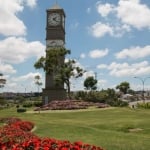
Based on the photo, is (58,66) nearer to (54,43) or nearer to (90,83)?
(54,43)

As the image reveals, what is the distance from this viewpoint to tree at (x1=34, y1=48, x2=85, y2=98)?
227 ft

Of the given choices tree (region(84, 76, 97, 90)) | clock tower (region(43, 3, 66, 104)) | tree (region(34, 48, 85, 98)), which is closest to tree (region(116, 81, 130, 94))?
tree (region(84, 76, 97, 90))

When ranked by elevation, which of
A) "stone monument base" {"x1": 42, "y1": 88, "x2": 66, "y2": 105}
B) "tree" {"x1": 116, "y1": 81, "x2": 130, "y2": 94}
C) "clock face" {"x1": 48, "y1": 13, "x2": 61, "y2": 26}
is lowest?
"stone monument base" {"x1": 42, "y1": 88, "x2": 66, "y2": 105}

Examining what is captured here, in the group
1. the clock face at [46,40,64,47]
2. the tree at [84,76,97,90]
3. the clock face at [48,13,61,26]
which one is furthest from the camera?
the tree at [84,76,97,90]

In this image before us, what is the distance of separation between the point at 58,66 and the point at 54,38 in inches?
556

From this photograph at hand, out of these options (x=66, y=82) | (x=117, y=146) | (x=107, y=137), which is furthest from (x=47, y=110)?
(x=117, y=146)

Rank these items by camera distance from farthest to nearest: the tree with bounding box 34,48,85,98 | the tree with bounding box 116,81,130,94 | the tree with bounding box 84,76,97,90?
the tree with bounding box 116,81,130,94, the tree with bounding box 84,76,97,90, the tree with bounding box 34,48,85,98

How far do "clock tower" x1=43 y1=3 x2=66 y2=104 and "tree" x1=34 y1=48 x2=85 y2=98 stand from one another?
7450 mm

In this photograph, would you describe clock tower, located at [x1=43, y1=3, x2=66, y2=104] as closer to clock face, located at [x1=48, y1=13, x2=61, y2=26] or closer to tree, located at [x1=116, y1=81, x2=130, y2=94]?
clock face, located at [x1=48, y1=13, x2=61, y2=26]

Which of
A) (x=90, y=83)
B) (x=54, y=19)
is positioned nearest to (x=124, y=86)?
(x=90, y=83)

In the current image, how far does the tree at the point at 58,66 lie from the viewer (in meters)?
69.1

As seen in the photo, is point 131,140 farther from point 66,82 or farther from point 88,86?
point 88,86

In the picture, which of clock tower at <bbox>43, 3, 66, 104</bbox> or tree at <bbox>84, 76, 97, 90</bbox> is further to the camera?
tree at <bbox>84, 76, 97, 90</bbox>

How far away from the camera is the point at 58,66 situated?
72.4 meters
